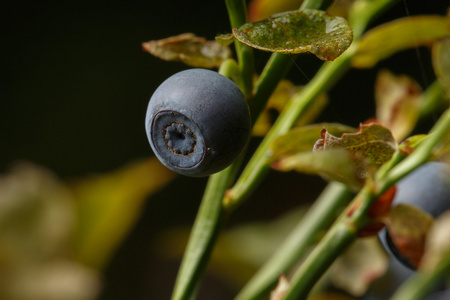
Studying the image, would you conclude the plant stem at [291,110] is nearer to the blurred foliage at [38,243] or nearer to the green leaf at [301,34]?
the green leaf at [301,34]

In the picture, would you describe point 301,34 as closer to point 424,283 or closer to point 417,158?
point 417,158

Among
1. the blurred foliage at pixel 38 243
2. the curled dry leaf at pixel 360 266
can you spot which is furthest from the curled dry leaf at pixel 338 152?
the blurred foliage at pixel 38 243

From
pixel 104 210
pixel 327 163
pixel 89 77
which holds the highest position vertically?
pixel 89 77

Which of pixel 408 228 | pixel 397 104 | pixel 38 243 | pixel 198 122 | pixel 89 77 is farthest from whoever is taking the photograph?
pixel 89 77

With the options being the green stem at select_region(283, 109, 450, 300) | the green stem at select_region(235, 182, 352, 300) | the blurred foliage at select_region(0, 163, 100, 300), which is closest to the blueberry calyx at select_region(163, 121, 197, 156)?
the green stem at select_region(283, 109, 450, 300)

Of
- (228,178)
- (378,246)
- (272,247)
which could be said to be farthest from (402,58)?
(228,178)

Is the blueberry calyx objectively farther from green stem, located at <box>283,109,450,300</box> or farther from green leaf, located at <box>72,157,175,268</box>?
green leaf, located at <box>72,157,175,268</box>

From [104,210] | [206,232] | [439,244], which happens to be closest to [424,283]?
[439,244]
